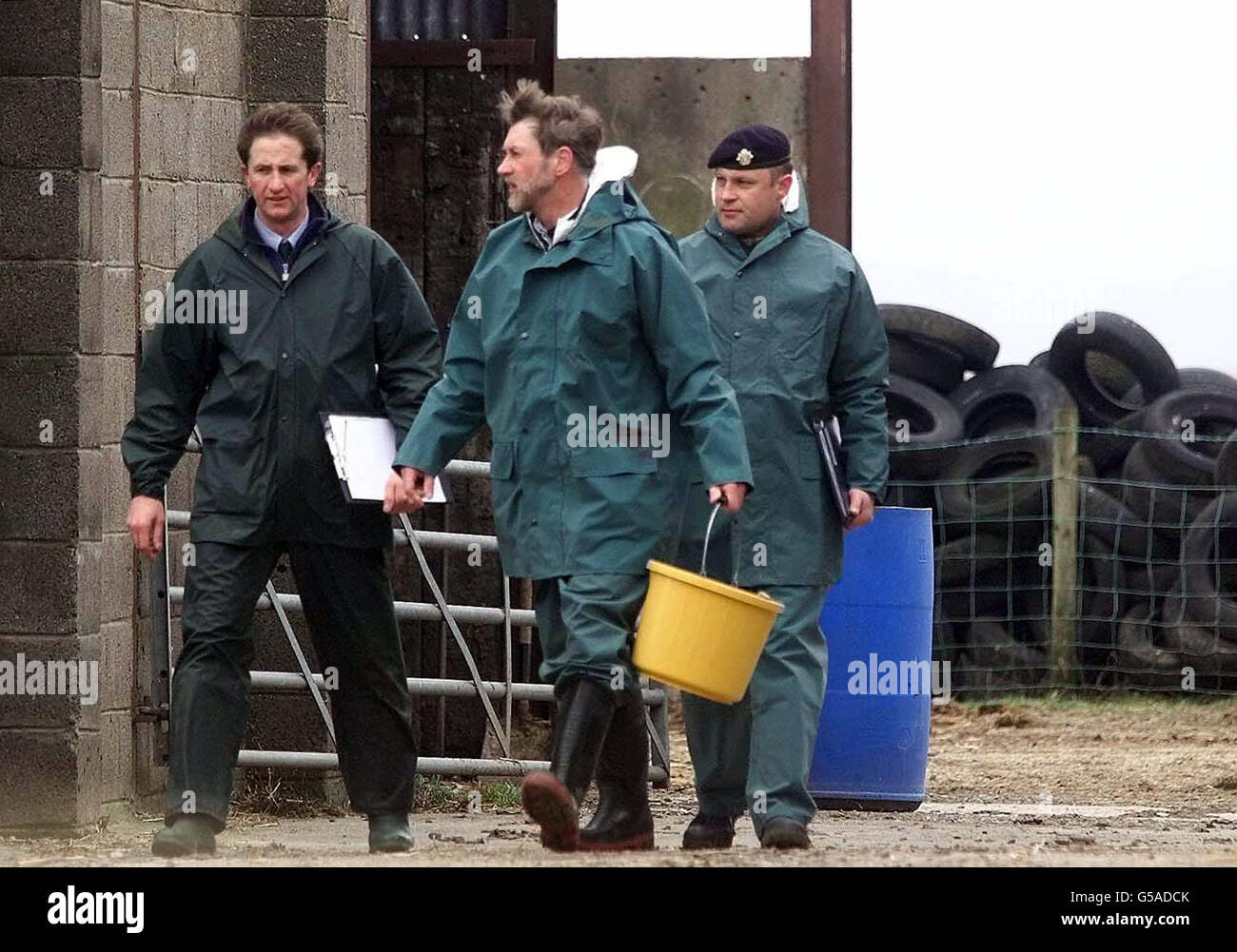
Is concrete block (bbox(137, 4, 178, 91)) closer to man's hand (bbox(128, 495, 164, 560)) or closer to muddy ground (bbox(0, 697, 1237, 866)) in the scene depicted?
man's hand (bbox(128, 495, 164, 560))

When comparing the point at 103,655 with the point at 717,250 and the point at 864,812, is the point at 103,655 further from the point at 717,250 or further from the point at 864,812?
the point at 864,812

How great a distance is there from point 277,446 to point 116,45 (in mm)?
1786

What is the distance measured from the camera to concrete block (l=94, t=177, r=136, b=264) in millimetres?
8078

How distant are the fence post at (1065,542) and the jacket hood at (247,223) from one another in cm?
776

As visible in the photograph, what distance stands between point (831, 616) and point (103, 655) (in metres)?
2.38

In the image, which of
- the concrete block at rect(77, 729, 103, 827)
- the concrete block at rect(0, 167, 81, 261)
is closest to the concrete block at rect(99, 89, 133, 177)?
the concrete block at rect(0, 167, 81, 261)

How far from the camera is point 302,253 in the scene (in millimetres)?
7066

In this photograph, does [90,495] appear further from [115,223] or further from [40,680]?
[115,223]

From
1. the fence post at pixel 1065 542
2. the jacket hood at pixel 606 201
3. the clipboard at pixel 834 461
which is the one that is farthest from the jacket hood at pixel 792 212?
the fence post at pixel 1065 542

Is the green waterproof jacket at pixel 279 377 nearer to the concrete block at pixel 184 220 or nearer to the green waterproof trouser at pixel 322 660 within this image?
the green waterproof trouser at pixel 322 660

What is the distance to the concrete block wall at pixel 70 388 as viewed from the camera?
790 cm

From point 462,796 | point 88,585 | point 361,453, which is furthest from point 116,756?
point 361,453

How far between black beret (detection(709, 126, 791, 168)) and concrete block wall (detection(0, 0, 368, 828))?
1.76 metres
